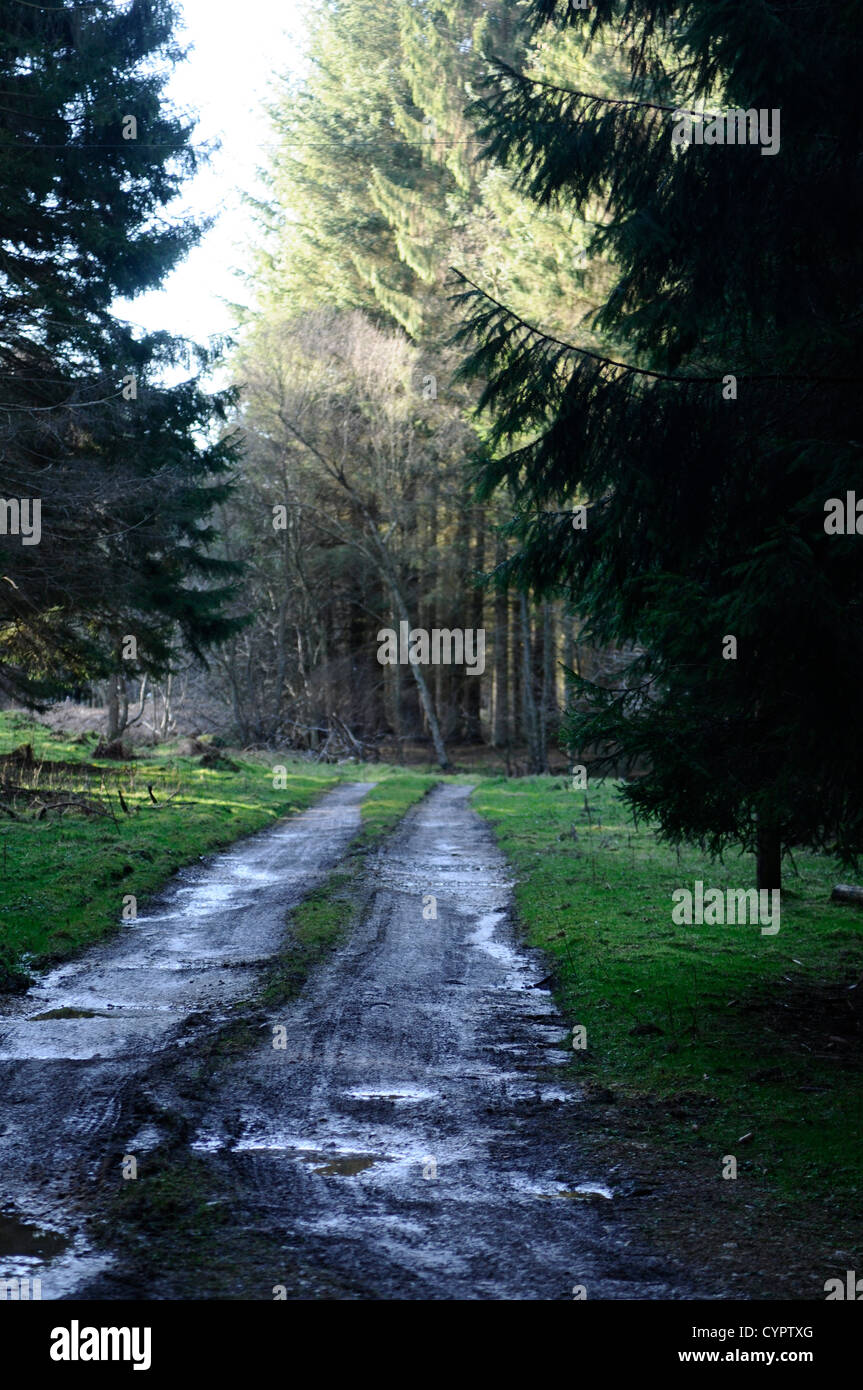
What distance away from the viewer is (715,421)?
285 inches

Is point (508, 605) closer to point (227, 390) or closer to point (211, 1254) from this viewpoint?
point (227, 390)

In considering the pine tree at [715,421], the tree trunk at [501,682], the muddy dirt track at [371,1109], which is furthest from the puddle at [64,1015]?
the tree trunk at [501,682]

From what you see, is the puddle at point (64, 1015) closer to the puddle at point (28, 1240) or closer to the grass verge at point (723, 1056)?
the puddle at point (28, 1240)

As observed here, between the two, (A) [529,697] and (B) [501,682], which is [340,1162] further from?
(B) [501,682]

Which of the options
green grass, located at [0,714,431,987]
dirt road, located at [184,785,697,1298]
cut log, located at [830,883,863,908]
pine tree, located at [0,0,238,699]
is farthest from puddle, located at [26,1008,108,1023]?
pine tree, located at [0,0,238,699]

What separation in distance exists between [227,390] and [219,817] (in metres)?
8.44

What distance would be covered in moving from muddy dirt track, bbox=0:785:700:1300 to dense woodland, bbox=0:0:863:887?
86.4 inches

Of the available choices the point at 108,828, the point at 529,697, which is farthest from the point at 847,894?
the point at 529,697

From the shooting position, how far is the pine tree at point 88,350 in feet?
54.8

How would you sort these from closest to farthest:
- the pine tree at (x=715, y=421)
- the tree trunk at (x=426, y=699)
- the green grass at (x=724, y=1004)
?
1. the green grass at (x=724, y=1004)
2. the pine tree at (x=715, y=421)
3. the tree trunk at (x=426, y=699)

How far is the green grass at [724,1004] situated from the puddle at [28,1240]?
121 inches

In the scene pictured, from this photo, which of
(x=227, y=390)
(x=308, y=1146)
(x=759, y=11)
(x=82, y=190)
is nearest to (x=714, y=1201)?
(x=308, y=1146)

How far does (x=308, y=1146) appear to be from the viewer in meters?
5.54

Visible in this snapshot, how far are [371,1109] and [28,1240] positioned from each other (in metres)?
2.16
